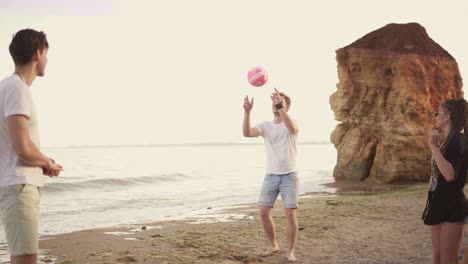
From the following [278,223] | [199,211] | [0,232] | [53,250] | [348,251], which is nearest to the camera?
[348,251]

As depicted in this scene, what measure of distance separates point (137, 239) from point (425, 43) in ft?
59.9

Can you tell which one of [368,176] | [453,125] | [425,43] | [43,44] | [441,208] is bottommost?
[368,176]

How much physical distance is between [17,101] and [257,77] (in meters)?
4.87

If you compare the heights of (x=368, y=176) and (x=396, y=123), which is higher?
(x=396, y=123)

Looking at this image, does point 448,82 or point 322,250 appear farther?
point 448,82

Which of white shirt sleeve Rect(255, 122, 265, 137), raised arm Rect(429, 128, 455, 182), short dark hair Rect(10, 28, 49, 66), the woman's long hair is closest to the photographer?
short dark hair Rect(10, 28, 49, 66)

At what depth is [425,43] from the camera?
72.7ft

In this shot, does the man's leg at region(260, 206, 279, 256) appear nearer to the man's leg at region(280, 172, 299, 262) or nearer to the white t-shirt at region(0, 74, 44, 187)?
the man's leg at region(280, 172, 299, 262)

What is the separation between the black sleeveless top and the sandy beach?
88.0 inches

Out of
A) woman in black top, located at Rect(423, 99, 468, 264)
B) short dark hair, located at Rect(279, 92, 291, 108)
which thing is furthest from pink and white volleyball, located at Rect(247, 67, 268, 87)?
woman in black top, located at Rect(423, 99, 468, 264)

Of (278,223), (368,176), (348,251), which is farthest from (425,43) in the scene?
(348,251)

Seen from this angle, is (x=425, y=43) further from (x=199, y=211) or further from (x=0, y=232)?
(x=0, y=232)

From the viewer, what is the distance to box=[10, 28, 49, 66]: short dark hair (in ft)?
11.5

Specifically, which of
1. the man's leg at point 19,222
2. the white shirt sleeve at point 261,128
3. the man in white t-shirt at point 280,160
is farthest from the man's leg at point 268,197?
the man's leg at point 19,222
